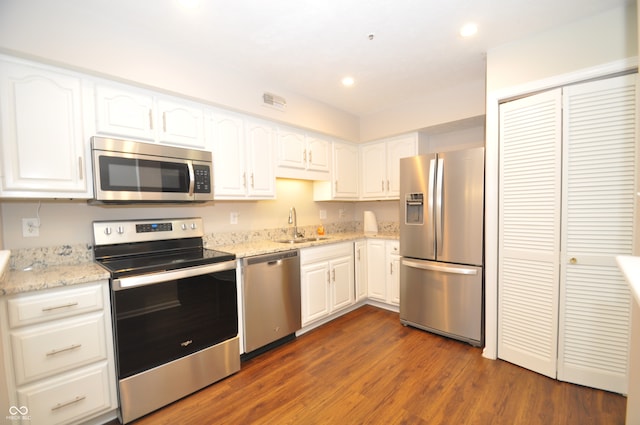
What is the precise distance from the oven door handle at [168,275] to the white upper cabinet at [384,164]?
2.20m

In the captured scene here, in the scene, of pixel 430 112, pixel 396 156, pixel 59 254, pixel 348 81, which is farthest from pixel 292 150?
pixel 59 254

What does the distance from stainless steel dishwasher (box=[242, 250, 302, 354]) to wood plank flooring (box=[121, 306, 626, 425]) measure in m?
0.18

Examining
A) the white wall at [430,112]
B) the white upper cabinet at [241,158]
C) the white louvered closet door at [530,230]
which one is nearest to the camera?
the white louvered closet door at [530,230]

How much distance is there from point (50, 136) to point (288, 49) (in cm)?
168

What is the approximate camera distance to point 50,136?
166 cm

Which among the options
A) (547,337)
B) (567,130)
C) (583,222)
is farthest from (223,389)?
(567,130)

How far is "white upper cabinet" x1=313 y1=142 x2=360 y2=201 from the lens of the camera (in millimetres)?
3518

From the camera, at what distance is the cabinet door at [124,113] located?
1.83 metres

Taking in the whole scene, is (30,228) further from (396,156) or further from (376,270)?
(396,156)

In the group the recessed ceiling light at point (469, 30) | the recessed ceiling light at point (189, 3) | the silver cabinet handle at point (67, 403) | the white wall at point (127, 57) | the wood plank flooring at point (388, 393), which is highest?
the recessed ceiling light at point (189, 3)

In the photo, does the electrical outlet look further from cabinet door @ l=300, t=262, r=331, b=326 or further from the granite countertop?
cabinet door @ l=300, t=262, r=331, b=326

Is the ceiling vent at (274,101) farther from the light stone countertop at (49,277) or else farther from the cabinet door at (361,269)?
the light stone countertop at (49,277)

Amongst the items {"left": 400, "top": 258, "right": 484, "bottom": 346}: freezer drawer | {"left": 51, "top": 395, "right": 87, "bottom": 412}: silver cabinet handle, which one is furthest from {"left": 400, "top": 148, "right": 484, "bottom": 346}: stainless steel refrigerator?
{"left": 51, "top": 395, "right": 87, "bottom": 412}: silver cabinet handle

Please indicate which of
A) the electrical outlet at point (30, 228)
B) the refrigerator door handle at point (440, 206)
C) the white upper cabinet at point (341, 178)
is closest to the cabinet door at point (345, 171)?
the white upper cabinet at point (341, 178)
